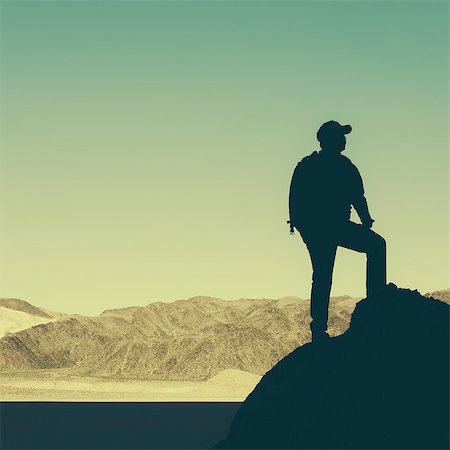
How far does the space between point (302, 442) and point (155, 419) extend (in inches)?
547

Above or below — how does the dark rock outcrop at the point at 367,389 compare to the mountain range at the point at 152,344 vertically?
below

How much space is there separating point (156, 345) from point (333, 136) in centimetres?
8960

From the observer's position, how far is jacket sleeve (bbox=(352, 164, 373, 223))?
16.1 metres

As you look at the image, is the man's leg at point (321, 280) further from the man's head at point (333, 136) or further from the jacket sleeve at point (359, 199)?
the man's head at point (333, 136)

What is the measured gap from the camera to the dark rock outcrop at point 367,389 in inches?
552

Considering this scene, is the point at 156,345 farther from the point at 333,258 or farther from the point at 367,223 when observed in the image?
the point at 367,223

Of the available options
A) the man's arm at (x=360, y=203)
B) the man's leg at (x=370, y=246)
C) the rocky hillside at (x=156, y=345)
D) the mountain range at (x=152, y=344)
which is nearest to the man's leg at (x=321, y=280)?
the man's leg at (x=370, y=246)

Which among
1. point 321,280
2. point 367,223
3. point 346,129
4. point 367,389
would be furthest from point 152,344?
point 367,389

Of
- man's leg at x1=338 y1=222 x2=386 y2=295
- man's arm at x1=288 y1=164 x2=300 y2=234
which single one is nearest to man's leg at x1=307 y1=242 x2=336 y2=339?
man's leg at x1=338 y1=222 x2=386 y2=295

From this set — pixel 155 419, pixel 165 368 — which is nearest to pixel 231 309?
pixel 165 368

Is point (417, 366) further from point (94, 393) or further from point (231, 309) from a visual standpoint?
point (231, 309)

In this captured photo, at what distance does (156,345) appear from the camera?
104 metres

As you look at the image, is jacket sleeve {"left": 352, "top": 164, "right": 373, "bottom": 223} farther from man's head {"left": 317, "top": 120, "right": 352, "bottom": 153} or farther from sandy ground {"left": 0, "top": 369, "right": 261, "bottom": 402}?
sandy ground {"left": 0, "top": 369, "right": 261, "bottom": 402}

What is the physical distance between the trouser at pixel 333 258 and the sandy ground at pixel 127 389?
2030 inches
